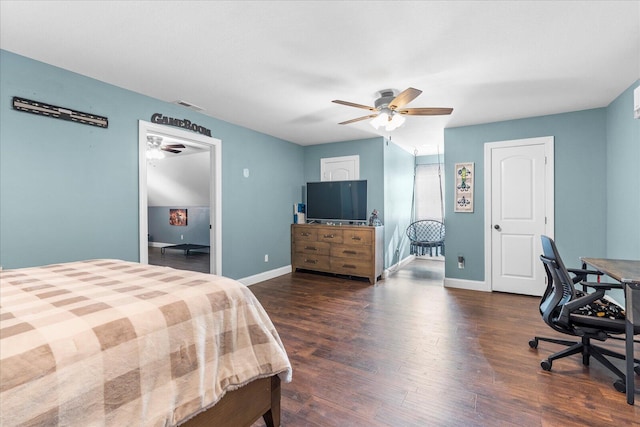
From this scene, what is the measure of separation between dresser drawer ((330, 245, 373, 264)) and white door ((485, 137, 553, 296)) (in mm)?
1761

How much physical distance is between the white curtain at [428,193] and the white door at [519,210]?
2488 mm

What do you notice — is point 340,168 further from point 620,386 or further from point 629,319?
point 620,386

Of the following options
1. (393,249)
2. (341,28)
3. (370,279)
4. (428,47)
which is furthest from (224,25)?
(393,249)

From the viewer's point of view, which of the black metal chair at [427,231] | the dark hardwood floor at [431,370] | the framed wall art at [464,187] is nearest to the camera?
the dark hardwood floor at [431,370]

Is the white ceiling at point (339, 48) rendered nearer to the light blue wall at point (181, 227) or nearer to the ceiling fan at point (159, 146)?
the ceiling fan at point (159, 146)

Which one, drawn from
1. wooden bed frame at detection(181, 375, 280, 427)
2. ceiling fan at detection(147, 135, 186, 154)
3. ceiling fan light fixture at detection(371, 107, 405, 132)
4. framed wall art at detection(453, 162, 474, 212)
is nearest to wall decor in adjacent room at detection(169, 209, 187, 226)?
ceiling fan at detection(147, 135, 186, 154)

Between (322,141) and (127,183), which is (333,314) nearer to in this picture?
(127,183)

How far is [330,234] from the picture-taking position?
515 centimetres

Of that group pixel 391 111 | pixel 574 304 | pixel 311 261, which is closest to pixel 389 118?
pixel 391 111

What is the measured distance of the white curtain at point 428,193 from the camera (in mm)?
6809

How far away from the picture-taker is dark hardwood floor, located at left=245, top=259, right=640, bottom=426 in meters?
1.71

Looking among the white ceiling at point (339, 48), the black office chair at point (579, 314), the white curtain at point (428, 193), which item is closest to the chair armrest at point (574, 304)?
the black office chair at point (579, 314)

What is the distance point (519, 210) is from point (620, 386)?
8.68 feet

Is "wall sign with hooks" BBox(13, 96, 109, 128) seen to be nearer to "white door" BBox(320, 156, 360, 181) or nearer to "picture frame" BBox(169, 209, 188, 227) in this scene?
"white door" BBox(320, 156, 360, 181)
